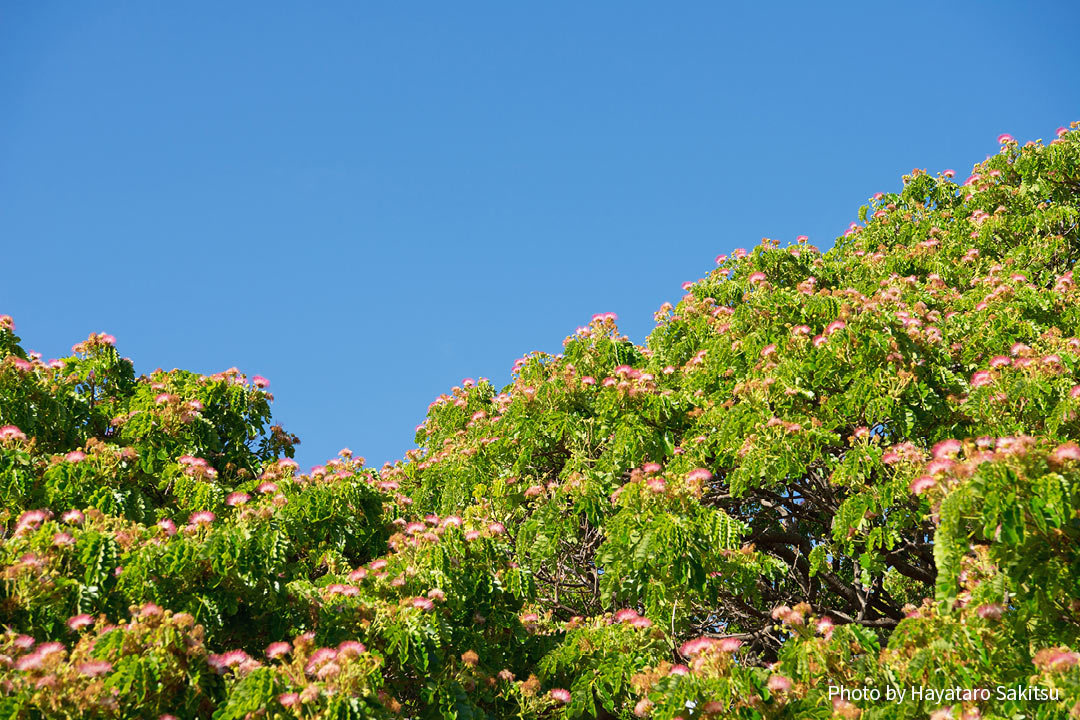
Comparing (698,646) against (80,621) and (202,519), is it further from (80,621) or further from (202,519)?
(80,621)

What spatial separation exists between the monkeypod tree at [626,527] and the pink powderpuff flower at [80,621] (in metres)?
0.02

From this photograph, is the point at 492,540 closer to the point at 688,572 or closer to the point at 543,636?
the point at 543,636

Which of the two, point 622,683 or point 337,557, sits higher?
point 337,557

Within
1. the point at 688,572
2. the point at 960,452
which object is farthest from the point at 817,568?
the point at 960,452

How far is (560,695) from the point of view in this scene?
302 inches

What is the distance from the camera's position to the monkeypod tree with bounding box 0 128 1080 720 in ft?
19.3

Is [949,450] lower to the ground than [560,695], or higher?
higher

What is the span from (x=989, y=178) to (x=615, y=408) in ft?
29.5

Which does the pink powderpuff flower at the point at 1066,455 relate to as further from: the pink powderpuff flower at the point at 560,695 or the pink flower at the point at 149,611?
the pink flower at the point at 149,611

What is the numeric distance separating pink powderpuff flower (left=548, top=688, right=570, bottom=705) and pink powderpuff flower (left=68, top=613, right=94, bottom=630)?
12.0 ft

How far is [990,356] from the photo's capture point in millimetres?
9836

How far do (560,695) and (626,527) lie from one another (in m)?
1.51

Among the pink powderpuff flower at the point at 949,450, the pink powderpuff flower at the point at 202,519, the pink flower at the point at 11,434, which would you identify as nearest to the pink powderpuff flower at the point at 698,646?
the pink powderpuff flower at the point at 949,450

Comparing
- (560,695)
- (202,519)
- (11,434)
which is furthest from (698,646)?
(11,434)
